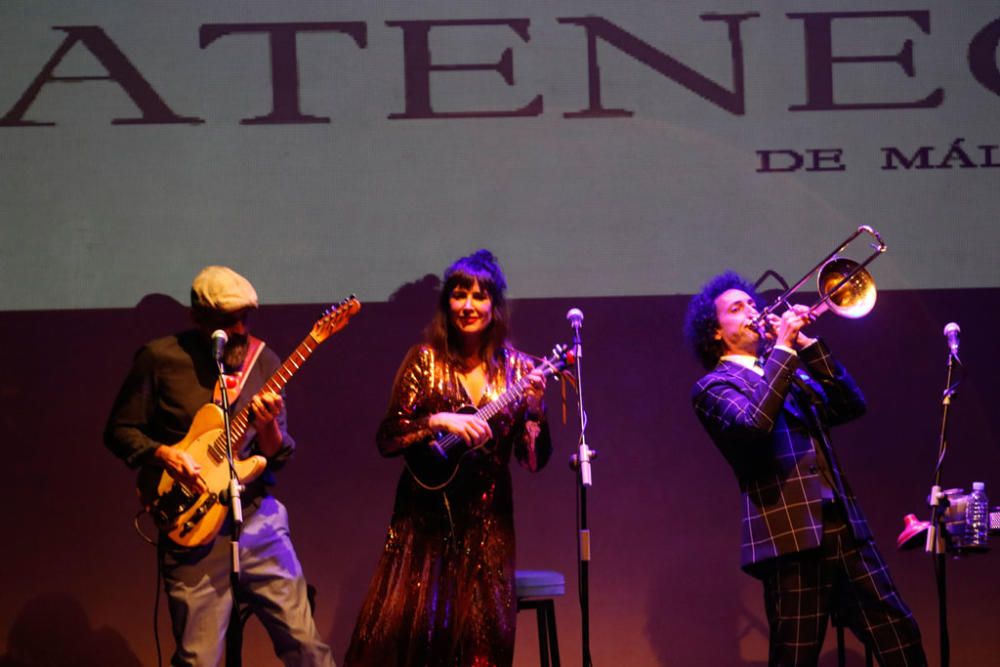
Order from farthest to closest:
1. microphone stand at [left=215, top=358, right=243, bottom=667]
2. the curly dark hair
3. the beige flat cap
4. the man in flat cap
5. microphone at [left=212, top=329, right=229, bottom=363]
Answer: the curly dark hair, the beige flat cap, the man in flat cap, microphone at [left=212, top=329, right=229, bottom=363], microphone stand at [left=215, top=358, right=243, bottom=667]

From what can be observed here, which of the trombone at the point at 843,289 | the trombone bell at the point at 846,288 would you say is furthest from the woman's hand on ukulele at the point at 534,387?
the trombone bell at the point at 846,288

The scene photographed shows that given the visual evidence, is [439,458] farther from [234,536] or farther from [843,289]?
[843,289]

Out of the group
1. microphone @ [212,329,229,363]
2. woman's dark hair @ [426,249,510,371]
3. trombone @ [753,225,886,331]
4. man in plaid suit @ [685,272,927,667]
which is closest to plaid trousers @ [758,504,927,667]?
man in plaid suit @ [685,272,927,667]

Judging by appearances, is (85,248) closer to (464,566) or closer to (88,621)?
(88,621)

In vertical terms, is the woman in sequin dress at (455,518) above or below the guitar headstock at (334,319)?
below

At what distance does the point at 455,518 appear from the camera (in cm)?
400

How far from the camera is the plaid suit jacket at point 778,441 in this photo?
386 cm

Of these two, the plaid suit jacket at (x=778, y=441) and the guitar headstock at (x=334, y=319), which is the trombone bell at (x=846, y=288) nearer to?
the plaid suit jacket at (x=778, y=441)

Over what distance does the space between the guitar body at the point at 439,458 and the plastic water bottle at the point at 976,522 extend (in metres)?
1.62

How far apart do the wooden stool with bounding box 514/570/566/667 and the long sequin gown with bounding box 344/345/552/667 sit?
0.46ft

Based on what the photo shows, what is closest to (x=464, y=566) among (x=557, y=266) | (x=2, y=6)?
(x=557, y=266)

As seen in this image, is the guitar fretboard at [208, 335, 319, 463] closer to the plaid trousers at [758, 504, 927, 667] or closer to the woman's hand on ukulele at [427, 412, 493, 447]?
the woman's hand on ukulele at [427, 412, 493, 447]

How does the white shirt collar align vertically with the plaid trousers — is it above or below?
above

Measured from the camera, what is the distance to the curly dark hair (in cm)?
436
